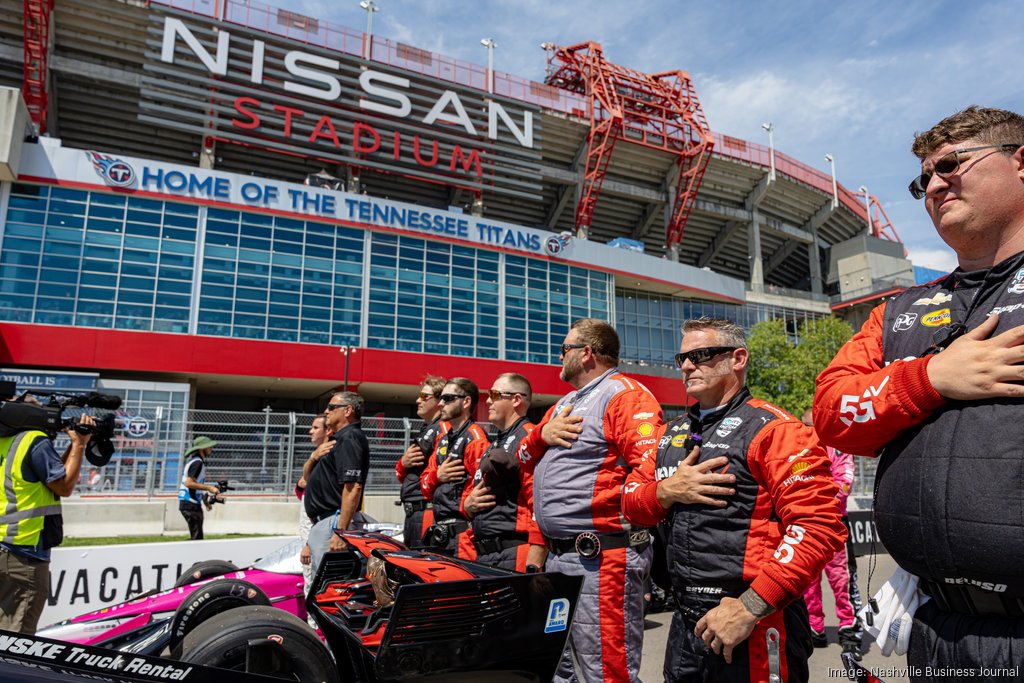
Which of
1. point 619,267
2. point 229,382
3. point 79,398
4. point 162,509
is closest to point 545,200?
point 619,267

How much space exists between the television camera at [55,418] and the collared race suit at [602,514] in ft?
8.80

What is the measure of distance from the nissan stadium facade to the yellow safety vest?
20404 mm

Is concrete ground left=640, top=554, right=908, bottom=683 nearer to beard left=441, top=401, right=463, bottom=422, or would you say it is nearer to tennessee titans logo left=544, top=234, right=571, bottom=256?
beard left=441, top=401, right=463, bottom=422

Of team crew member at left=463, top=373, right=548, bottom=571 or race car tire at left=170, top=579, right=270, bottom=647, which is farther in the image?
team crew member at left=463, top=373, right=548, bottom=571

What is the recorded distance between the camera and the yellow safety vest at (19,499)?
394 centimetres

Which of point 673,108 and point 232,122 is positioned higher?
point 673,108

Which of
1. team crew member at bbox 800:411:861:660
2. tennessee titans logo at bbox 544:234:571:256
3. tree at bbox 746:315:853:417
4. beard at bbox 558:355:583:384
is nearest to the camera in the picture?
beard at bbox 558:355:583:384

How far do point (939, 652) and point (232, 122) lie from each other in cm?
3054

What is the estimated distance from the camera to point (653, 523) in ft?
8.36

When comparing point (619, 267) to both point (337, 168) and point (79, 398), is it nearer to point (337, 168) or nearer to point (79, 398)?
point (337, 168)

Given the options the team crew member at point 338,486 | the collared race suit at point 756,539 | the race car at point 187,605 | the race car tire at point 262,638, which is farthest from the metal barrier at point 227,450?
the collared race suit at point 756,539

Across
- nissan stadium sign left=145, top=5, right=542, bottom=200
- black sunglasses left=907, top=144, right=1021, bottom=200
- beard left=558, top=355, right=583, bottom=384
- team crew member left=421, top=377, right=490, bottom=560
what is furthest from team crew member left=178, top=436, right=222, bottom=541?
nissan stadium sign left=145, top=5, right=542, bottom=200

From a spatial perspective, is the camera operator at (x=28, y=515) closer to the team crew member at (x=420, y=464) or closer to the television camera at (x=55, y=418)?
the television camera at (x=55, y=418)

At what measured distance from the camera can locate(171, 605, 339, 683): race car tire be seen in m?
2.87
